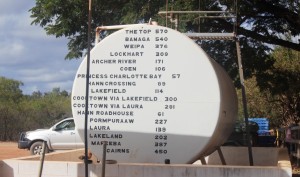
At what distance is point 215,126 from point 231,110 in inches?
50.5

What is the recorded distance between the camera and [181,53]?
7051 millimetres

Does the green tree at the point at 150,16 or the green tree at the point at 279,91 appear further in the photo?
the green tree at the point at 279,91

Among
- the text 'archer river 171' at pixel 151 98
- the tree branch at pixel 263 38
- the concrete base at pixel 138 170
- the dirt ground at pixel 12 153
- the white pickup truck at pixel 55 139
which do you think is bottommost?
the dirt ground at pixel 12 153

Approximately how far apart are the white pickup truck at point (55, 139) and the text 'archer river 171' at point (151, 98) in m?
15.5

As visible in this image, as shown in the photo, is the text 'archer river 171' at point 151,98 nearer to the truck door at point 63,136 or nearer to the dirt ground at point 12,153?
the dirt ground at point 12,153

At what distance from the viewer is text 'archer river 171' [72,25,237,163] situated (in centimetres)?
691

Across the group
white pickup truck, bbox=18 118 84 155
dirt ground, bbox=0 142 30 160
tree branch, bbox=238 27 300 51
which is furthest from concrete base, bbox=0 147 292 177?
white pickup truck, bbox=18 118 84 155

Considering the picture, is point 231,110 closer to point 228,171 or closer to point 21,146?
point 228,171

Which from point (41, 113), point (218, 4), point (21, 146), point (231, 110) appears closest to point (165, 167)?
point (231, 110)

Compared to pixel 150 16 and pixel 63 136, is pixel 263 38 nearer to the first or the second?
pixel 150 16

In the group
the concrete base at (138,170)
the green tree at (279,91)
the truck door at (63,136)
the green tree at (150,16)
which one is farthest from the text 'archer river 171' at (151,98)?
the truck door at (63,136)

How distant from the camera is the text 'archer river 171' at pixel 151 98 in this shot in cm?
691

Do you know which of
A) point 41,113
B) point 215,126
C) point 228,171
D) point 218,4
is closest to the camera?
point 228,171

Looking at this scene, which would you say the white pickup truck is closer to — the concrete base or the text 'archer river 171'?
the text 'archer river 171'
